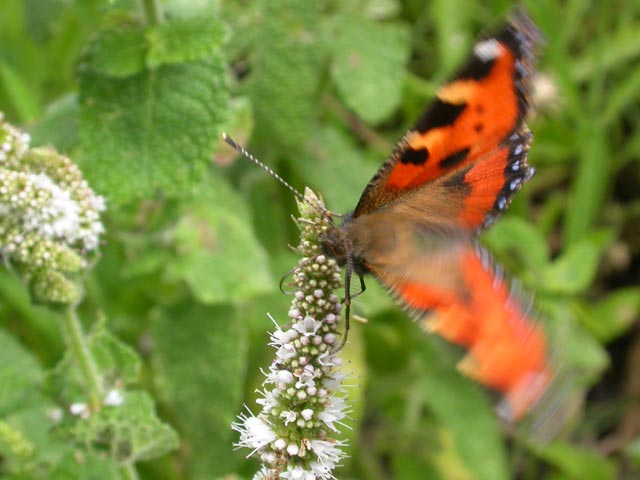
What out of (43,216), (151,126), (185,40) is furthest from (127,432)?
(185,40)

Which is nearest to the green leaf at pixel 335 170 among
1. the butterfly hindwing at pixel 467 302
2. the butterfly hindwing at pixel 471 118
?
the butterfly hindwing at pixel 471 118

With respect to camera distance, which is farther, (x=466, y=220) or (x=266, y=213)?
(x=266, y=213)

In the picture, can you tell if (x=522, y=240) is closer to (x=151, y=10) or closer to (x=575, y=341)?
(x=575, y=341)

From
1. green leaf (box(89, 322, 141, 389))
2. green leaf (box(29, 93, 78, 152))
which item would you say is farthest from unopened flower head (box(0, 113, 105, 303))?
green leaf (box(29, 93, 78, 152))

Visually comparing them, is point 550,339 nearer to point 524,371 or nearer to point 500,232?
point 524,371

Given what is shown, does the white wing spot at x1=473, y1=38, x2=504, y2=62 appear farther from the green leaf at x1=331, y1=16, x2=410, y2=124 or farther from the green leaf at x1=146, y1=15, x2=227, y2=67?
the green leaf at x1=331, y1=16, x2=410, y2=124

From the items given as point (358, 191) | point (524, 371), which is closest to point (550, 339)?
point (524, 371)
